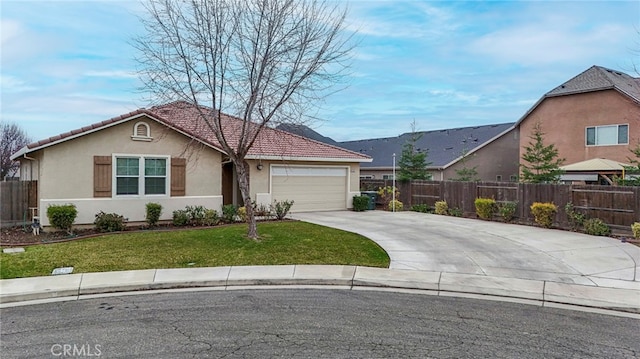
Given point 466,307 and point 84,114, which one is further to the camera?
point 84,114

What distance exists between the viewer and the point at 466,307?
6855 mm

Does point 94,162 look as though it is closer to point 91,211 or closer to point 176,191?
point 91,211

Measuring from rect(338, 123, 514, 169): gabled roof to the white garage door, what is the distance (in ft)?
25.8

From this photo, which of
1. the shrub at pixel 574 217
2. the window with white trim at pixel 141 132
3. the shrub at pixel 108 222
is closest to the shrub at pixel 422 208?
the shrub at pixel 574 217

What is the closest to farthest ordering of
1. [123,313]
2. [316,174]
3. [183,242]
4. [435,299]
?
[123,313] < [435,299] < [183,242] < [316,174]

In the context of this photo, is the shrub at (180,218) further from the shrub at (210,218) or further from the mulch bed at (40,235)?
the shrub at (210,218)

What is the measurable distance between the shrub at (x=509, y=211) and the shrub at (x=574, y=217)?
6.70ft

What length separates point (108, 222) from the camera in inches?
539

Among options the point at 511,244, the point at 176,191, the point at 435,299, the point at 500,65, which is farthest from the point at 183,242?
the point at 500,65

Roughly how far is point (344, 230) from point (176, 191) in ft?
20.7

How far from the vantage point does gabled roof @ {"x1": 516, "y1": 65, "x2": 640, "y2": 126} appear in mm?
22781

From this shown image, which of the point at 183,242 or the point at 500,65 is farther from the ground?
the point at 500,65

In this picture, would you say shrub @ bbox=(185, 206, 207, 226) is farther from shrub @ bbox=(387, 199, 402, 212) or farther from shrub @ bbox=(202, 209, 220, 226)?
shrub @ bbox=(387, 199, 402, 212)

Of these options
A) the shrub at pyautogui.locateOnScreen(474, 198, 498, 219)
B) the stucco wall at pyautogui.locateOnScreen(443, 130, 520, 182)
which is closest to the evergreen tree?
the stucco wall at pyautogui.locateOnScreen(443, 130, 520, 182)
